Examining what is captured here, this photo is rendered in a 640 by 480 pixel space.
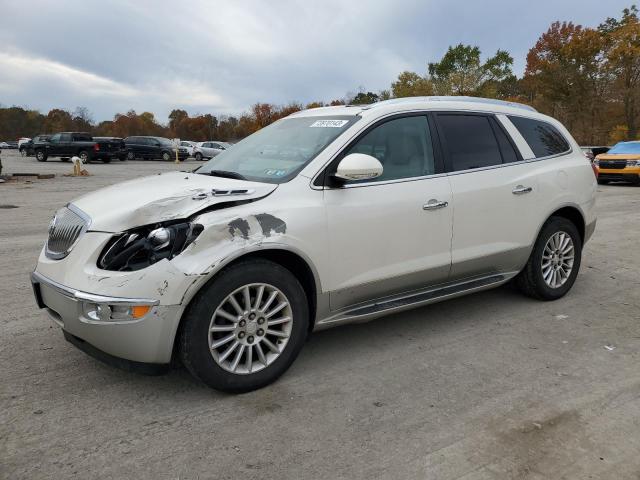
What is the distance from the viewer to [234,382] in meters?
3.09

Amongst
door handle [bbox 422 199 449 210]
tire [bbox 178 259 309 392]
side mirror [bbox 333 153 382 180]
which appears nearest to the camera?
tire [bbox 178 259 309 392]

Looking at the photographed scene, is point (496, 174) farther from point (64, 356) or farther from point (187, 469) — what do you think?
point (64, 356)

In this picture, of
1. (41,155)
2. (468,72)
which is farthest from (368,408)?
(468,72)

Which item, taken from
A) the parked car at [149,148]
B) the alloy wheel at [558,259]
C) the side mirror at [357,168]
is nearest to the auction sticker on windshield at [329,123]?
the side mirror at [357,168]

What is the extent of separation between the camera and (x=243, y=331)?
3104mm

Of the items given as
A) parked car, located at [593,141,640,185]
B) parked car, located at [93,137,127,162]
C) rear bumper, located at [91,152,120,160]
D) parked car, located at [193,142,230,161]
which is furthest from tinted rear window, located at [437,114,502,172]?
parked car, located at [193,142,230,161]

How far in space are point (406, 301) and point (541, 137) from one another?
88.3 inches

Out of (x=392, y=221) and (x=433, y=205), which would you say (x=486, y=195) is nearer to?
(x=433, y=205)

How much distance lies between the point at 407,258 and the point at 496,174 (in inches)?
47.0

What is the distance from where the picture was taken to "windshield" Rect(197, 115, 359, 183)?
3576mm

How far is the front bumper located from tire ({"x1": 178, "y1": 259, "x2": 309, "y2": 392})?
0.12 metres

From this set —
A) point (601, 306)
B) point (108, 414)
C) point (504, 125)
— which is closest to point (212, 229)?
point (108, 414)

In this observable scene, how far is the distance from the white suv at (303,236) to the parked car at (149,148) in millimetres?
32759

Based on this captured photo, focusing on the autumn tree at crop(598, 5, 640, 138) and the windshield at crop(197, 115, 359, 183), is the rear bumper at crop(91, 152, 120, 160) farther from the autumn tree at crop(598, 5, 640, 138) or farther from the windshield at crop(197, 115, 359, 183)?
the autumn tree at crop(598, 5, 640, 138)
